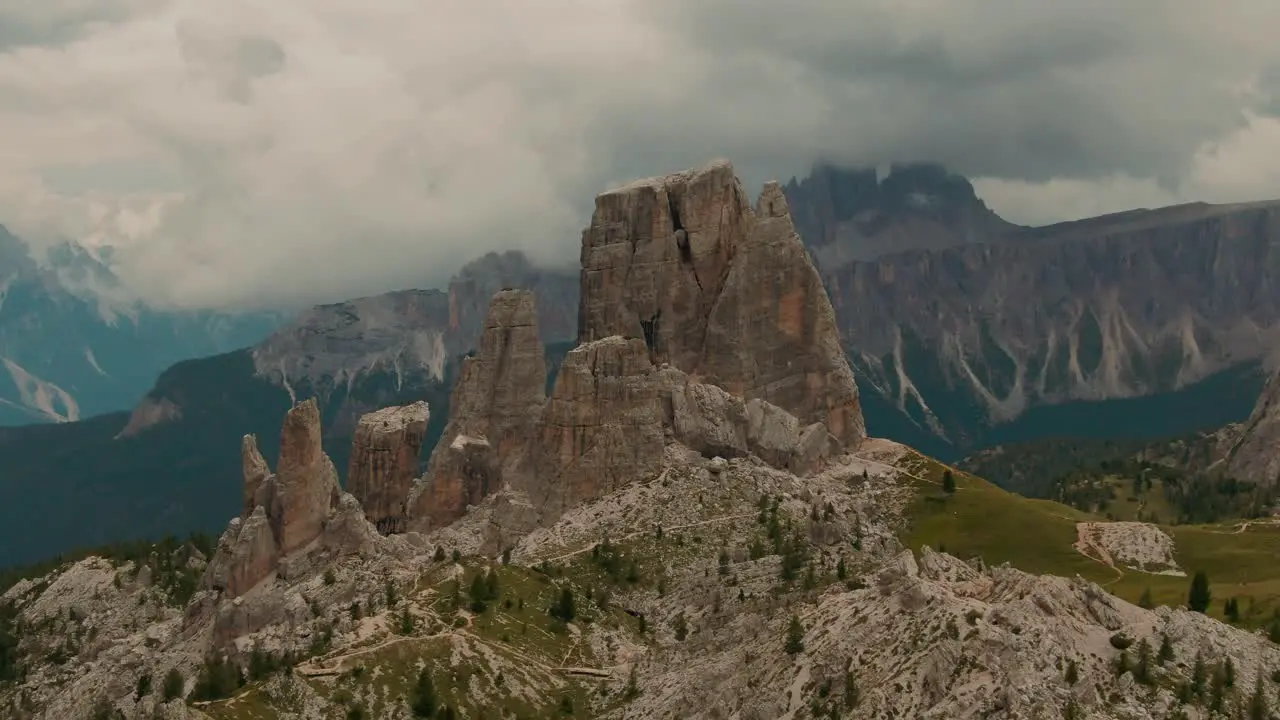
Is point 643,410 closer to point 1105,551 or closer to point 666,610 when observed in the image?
point 666,610

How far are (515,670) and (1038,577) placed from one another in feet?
141

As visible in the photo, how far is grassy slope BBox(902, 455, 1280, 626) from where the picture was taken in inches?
6718

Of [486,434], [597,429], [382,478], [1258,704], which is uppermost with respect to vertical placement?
[597,429]

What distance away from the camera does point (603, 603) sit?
151750mm

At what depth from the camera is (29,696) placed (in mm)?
168500

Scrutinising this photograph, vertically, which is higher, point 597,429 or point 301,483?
point 597,429

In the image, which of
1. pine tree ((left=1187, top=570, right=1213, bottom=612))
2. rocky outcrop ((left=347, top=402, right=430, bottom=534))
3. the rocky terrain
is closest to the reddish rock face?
the rocky terrain

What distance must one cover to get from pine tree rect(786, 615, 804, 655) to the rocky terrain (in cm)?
20

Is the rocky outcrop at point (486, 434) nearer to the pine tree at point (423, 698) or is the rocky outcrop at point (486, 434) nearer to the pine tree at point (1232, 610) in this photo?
the pine tree at point (423, 698)

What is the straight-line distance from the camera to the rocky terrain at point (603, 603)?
104m

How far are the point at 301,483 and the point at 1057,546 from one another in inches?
3158

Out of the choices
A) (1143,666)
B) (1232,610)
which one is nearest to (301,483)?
(1232,610)

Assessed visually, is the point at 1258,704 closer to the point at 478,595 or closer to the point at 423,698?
the point at 423,698

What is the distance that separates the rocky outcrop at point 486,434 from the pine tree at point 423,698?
56007 mm
